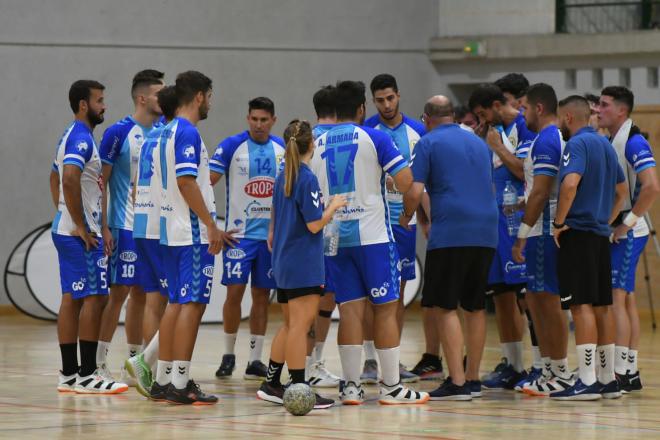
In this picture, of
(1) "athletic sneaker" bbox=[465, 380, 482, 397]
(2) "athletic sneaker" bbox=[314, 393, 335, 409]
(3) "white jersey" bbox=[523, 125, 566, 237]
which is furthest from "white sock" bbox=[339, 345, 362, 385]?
(3) "white jersey" bbox=[523, 125, 566, 237]

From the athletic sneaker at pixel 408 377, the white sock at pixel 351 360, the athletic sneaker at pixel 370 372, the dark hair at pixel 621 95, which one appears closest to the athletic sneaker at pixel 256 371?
the athletic sneaker at pixel 370 372

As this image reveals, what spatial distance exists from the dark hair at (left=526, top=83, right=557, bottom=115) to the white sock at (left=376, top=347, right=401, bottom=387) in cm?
196

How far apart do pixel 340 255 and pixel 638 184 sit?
2.30 metres

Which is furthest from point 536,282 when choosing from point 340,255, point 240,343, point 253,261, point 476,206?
point 240,343

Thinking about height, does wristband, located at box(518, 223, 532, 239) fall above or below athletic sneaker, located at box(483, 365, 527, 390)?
above

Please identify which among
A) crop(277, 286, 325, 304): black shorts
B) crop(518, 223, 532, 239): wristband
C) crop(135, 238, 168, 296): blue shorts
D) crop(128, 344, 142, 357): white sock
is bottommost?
crop(128, 344, 142, 357): white sock

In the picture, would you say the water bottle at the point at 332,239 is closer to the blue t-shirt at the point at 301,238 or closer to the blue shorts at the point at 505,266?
the blue t-shirt at the point at 301,238

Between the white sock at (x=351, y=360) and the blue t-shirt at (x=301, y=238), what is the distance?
561 mm

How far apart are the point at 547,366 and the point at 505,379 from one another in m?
0.44

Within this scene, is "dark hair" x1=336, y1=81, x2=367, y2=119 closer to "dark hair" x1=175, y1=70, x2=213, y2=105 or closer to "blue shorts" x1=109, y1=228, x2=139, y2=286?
"dark hair" x1=175, y1=70, x2=213, y2=105

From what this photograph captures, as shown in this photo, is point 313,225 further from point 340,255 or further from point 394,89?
point 394,89

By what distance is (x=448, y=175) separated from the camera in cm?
815

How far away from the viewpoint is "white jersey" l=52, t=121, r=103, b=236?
27.7 feet

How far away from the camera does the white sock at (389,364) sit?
26.2 feet
